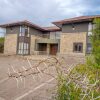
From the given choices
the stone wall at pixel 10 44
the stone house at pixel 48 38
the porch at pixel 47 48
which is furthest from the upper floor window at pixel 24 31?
the porch at pixel 47 48

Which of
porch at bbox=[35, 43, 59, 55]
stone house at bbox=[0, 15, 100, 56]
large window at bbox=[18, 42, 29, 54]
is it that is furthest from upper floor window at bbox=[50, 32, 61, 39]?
large window at bbox=[18, 42, 29, 54]

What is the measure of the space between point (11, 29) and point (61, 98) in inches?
1554

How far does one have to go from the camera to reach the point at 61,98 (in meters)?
3.48

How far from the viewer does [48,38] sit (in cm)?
4353

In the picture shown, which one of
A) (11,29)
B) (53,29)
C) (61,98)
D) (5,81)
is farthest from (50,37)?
(61,98)

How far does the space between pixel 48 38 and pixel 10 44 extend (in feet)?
25.6

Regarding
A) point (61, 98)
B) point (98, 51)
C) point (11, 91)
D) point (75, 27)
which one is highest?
point (75, 27)

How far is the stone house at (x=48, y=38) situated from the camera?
3319cm

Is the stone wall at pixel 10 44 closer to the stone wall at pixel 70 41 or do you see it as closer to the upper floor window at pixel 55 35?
the upper floor window at pixel 55 35

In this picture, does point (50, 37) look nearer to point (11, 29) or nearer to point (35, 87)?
point (11, 29)

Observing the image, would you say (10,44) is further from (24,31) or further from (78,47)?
(78,47)

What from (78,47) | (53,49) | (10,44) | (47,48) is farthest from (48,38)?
(78,47)

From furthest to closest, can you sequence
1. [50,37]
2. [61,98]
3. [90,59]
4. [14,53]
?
[50,37]
[14,53]
[90,59]
[61,98]

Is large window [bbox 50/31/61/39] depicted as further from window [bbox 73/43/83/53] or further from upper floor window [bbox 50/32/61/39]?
window [bbox 73/43/83/53]
